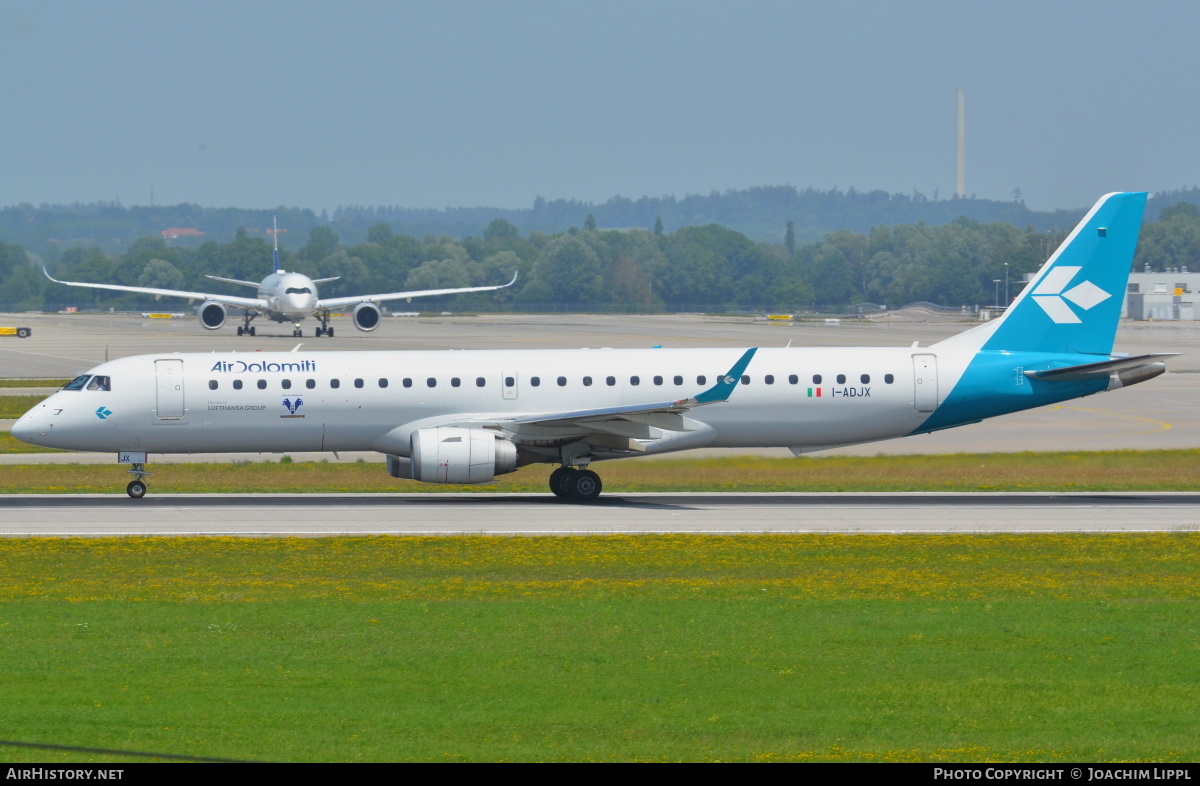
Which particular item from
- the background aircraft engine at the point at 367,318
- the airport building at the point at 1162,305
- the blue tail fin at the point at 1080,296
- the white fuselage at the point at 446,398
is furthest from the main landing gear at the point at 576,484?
the airport building at the point at 1162,305

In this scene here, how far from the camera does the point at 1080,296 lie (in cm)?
3709

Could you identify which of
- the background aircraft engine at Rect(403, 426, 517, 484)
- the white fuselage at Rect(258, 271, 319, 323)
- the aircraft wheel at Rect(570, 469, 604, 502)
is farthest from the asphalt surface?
the background aircraft engine at Rect(403, 426, 517, 484)

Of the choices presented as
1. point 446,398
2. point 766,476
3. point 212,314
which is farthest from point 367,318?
point 446,398

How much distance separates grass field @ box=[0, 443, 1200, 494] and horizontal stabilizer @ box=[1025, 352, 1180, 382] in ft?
11.3

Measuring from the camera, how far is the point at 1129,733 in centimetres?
1411

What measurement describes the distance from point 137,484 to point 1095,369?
22302mm

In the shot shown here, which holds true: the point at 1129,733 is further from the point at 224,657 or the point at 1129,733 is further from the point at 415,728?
the point at 224,657

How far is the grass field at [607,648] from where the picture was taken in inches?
553

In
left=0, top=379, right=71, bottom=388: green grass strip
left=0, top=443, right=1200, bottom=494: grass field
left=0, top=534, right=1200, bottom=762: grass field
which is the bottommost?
left=0, top=443, right=1200, bottom=494: grass field

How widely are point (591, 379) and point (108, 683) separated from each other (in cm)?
2026

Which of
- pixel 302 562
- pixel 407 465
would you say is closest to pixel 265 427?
pixel 407 465

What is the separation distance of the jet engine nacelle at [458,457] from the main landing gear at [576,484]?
187 centimetres

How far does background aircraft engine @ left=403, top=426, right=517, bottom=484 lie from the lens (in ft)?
109

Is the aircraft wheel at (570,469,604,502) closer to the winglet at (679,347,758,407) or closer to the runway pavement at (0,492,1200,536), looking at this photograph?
the runway pavement at (0,492,1200,536)
